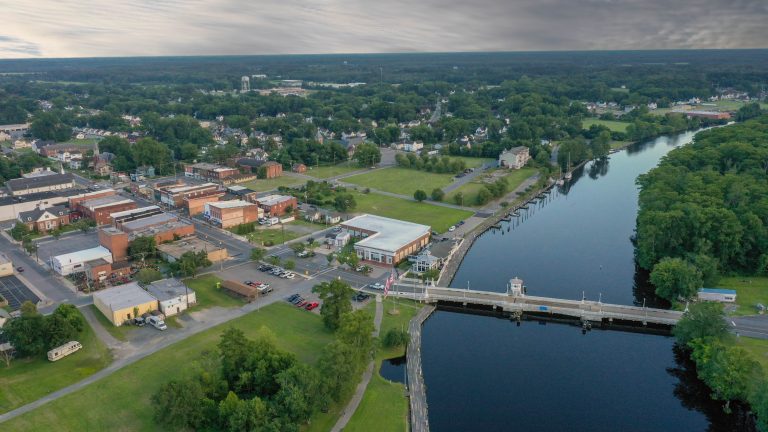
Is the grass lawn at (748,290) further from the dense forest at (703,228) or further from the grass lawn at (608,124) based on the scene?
the grass lawn at (608,124)

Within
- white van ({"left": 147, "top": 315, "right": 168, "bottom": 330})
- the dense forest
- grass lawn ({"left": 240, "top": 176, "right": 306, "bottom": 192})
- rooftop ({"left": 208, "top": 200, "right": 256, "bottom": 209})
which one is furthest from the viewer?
grass lawn ({"left": 240, "top": 176, "right": 306, "bottom": 192})

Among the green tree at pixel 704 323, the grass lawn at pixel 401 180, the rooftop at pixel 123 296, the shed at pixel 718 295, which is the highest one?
the green tree at pixel 704 323

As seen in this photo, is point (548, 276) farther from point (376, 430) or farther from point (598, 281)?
point (376, 430)

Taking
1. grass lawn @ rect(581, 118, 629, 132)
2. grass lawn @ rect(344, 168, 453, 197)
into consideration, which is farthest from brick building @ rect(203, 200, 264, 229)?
grass lawn @ rect(581, 118, 629, 132)

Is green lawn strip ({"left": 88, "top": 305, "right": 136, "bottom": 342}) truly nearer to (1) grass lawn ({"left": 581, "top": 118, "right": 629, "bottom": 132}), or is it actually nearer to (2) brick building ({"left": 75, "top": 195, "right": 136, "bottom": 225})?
(2) brick building ({"left": 75, "top": 195, "right": 136, "bottom": 225})

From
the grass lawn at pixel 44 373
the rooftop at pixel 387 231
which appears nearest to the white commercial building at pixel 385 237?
the rooftop at pixel 387 231

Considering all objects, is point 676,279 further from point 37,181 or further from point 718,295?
point 37,181
